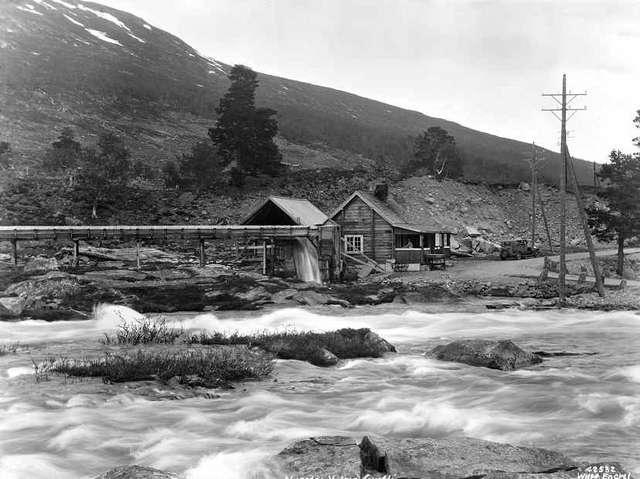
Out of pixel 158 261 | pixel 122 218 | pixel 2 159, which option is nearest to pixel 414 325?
pixel 158 261

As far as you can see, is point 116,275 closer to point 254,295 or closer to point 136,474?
point 254,295

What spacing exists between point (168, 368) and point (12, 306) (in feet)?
49.2

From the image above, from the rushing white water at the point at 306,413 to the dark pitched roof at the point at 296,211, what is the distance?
27312 mm

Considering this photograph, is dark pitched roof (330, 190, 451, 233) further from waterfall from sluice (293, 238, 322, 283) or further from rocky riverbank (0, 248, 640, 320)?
rocky riverbank (0, 248, 640, 320)

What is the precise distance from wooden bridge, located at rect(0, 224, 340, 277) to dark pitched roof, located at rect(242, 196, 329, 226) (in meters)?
2.88

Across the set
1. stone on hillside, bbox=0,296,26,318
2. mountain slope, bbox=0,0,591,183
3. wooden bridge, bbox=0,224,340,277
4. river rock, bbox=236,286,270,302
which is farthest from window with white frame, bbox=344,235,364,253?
mountain slope, bbox=0,0,591,183

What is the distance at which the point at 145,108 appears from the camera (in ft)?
461

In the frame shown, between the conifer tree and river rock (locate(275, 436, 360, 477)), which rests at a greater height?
the conifer tree

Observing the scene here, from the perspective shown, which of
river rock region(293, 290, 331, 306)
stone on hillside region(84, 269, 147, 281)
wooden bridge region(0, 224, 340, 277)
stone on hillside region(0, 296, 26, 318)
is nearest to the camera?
stone on hillside region(0, 296, 26, 318)

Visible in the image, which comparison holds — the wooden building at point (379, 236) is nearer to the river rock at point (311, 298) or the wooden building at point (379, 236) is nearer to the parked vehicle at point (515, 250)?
the parked vehicle at point (515, 250)

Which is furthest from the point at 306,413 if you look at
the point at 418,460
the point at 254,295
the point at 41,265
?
the point at 41,265

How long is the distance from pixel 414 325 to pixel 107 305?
482 inches

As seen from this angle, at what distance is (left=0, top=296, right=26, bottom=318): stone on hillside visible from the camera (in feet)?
75.9

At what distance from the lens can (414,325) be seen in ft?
74.2
